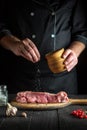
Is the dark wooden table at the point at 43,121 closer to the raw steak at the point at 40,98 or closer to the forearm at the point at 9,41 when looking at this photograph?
the raw steak at the point at 40,98

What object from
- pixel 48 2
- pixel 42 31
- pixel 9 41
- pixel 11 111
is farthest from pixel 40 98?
pixel 48 2

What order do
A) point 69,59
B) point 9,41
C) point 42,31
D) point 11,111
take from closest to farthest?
point 11,111 → point 69,59 → point 9,41 → point 42,31

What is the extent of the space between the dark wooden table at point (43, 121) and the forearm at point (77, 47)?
594 mm

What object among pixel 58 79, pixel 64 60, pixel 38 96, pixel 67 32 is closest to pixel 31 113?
pixel 38 96

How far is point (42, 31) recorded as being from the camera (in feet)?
Answer: 8.52

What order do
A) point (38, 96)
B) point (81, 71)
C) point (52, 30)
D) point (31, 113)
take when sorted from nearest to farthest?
point (31, 113) < point (38, 96) < point (52, 30) < point (81, 71)

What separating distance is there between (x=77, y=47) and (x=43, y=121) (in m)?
0.87

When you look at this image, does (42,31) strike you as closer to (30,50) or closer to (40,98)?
(30,50)

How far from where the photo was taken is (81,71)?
10.9ft

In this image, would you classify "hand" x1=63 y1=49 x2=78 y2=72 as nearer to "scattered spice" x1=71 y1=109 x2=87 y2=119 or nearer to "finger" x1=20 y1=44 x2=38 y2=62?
"finger" x1=20 y1=44 x2=38 y2=62

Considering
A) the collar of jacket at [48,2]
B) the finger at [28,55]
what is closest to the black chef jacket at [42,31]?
the collar of jacket at [48,2]

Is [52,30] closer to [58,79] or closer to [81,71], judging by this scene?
[58,79]

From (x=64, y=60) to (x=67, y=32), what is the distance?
55cm

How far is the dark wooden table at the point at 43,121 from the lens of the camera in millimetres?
1628
